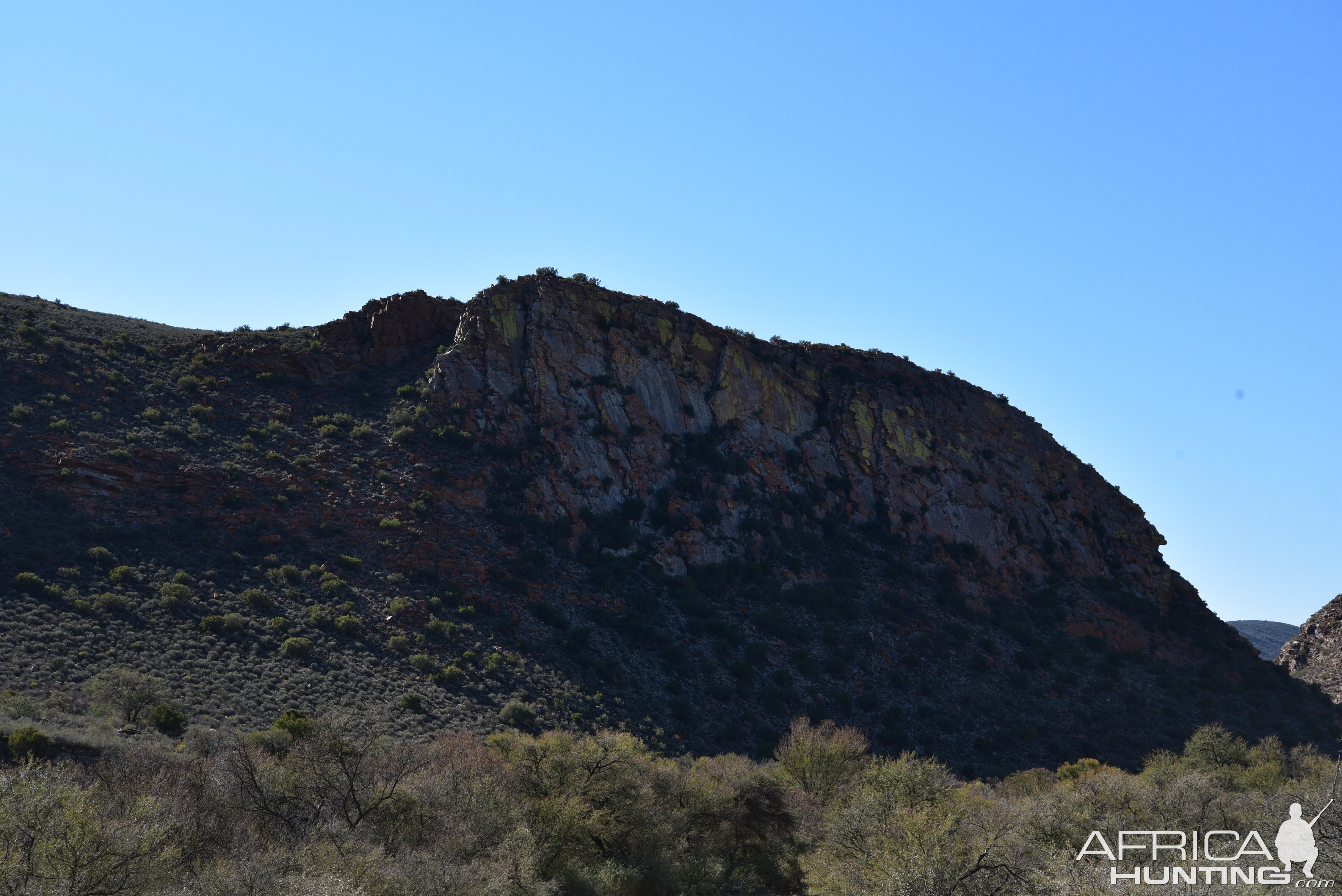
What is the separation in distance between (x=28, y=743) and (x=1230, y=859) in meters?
28.2

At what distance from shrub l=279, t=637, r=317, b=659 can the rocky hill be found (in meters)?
0.11

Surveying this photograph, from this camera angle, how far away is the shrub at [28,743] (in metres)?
23.0

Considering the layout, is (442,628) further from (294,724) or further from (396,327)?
(396,327)

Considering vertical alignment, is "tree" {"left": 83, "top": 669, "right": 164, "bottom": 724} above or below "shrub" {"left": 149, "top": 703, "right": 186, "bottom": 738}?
above

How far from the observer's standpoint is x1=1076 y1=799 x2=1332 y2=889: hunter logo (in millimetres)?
16547

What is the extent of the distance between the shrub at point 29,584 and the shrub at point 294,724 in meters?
12.0

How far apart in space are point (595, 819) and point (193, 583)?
24.0m

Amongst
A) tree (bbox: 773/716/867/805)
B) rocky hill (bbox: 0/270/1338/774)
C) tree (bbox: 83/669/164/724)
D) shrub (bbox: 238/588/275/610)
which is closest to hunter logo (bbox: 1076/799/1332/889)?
tree (bbox: 773/716/867/805)

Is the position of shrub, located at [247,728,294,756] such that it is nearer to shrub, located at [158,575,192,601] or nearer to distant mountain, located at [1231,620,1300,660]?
shrub, located at [158,575,192,601]

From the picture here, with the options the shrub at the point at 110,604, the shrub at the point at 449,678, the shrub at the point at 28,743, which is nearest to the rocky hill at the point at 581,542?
the shrub at the point at 110,604

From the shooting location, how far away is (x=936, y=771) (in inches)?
1300

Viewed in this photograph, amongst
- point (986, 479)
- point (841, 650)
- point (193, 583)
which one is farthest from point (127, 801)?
point (986, 479)

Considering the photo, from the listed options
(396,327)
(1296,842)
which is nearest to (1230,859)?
(1296,842)

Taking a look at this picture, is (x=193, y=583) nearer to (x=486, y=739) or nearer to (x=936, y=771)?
(x=486, y=739)
